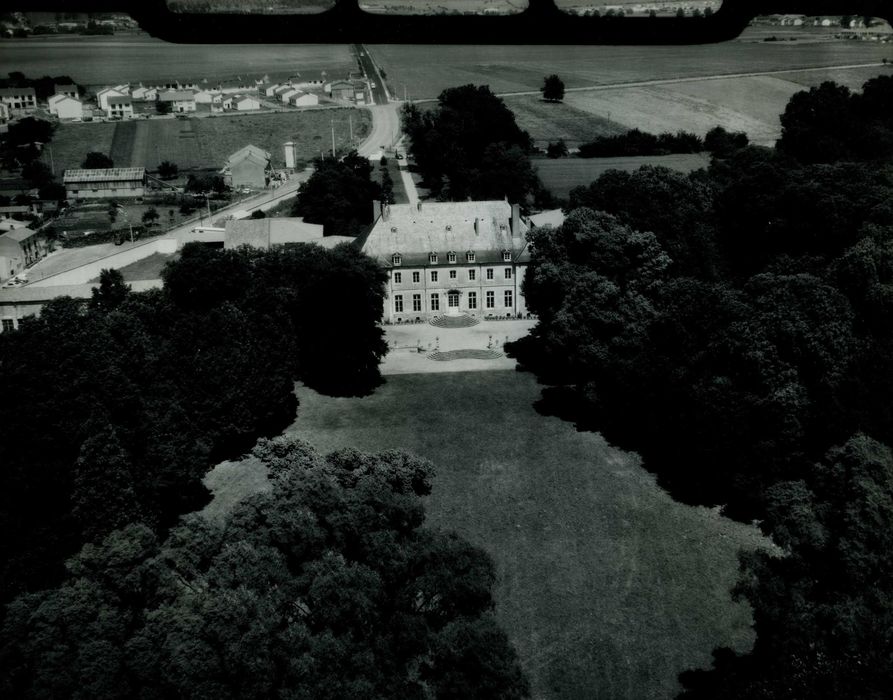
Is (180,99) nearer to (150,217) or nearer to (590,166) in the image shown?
(150,217)

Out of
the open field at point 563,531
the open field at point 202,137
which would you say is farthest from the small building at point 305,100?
the open field at point 563,531

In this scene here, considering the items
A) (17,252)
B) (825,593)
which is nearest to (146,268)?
(17,252)

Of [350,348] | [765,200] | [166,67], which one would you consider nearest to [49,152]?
[166,67]

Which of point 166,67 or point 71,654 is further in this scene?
point 166,67

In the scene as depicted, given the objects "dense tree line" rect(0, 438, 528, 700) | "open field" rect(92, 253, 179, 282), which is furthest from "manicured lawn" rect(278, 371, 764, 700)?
"open field" rect(92, 253, 179, 282)

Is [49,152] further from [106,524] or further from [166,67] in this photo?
[106,524]
